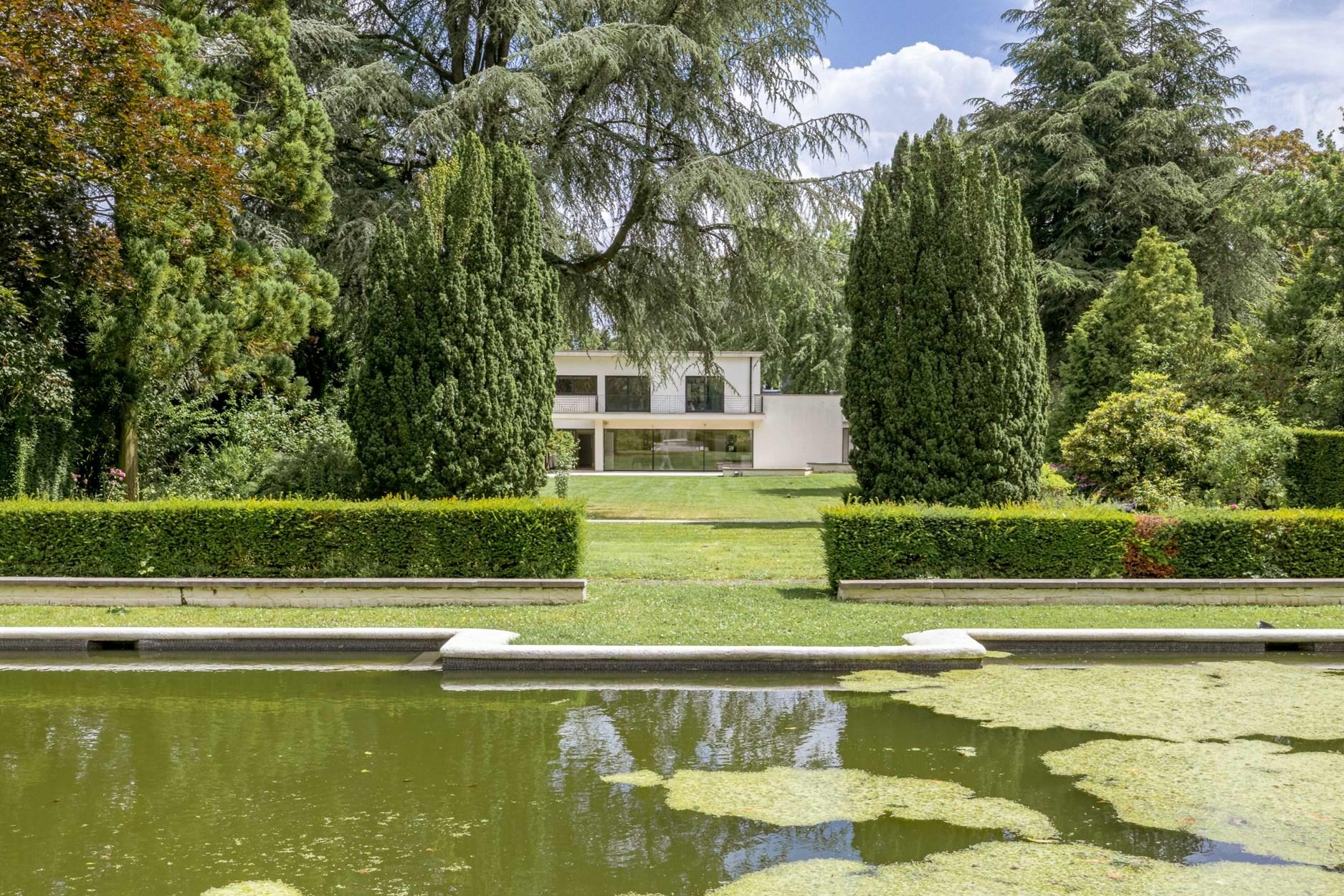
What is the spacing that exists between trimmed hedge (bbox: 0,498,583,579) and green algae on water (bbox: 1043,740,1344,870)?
6.40 meters

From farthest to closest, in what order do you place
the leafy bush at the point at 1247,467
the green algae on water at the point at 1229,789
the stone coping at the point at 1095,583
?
1. the leafy bush at the point at 1247,467
2. the stone coping at the point at 1095,583
3. the green algae on water at the point at 1229,789

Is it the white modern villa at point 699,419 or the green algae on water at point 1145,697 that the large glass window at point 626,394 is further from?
the green algae on water at point 1145,697

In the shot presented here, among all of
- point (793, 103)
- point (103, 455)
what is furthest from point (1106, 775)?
point (793, 103)

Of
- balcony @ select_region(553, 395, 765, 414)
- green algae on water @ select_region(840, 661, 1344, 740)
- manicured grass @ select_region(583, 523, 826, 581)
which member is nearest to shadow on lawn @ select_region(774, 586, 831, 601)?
manicured grass @ select_region(583, 523, 826, 581)

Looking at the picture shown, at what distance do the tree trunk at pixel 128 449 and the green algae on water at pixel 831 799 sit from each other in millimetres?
12555

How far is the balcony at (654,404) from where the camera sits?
4250 cm

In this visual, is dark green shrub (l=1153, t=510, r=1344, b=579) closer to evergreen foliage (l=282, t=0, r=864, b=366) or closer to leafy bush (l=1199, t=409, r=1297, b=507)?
leafy bush (l=1199, t=409, r=1297, b=507)

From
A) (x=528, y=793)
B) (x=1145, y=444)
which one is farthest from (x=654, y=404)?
(x=528, y=793)

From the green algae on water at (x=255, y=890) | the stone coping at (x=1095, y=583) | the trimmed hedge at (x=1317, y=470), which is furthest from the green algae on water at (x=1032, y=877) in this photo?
the trimmed hedge at (x=1317, y=470)

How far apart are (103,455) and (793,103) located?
47.0 feet

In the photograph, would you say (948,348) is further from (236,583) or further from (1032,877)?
(1032,877)

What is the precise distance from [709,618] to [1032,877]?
5.54m

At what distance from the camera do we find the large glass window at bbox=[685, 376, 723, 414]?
1677 inches

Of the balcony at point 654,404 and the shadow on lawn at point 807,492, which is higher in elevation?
the balcony at point 654,404
